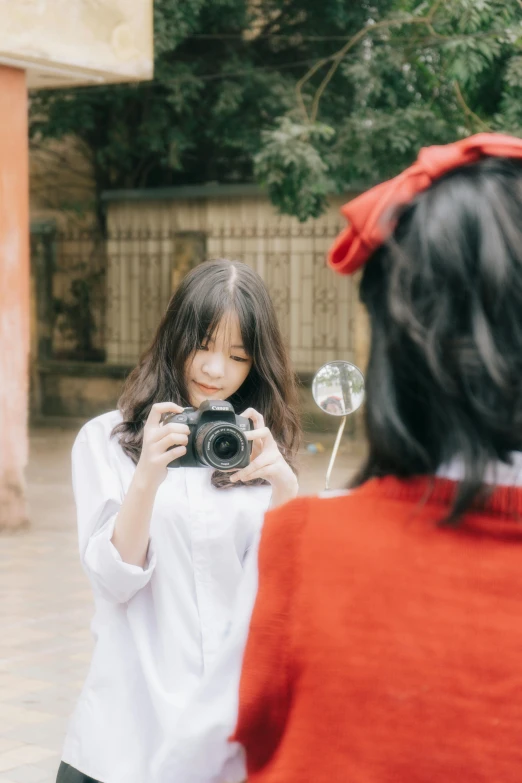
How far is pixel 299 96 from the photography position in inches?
432

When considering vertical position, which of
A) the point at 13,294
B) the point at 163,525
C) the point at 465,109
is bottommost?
the point at 163,525

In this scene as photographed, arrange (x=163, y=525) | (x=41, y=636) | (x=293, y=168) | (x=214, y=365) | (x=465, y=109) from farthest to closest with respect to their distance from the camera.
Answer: (x=465, y=109), (x=293, y=168), (x=41, y=636), (x=214, y=365), (x=163, y=525)

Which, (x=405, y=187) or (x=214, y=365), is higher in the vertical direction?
(x=405, y=187)

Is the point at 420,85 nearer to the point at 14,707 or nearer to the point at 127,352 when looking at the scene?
the point at 127,352

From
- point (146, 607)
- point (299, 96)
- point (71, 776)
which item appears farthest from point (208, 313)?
point (299, 96)

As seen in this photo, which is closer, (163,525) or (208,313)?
(163,525)

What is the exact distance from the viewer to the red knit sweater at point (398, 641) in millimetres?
1069

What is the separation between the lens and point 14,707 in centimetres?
450

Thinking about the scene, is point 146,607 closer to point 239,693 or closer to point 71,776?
point 71,776

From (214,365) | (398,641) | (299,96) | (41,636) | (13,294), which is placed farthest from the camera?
(299,96)

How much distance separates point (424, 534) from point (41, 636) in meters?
4.69

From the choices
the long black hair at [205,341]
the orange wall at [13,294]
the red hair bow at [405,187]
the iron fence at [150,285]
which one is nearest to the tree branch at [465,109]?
the iron fence at [150,285]

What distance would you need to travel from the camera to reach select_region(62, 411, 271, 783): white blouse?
198 centimetres

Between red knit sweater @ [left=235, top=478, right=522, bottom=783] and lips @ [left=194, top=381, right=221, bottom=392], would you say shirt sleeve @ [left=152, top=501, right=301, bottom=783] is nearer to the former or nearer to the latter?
red knit sweater @ [left=235, top=478, right=522, bottom=783]
